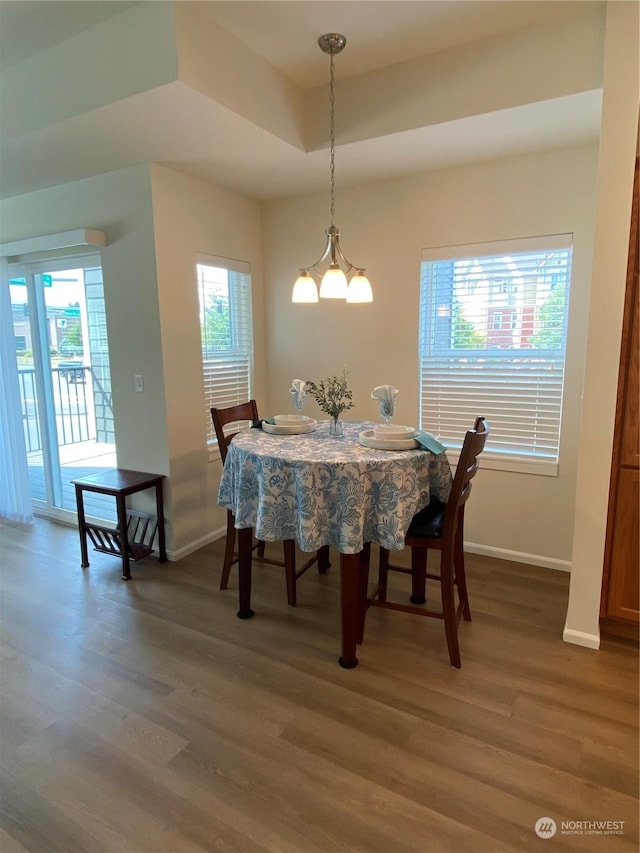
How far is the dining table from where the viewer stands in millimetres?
2102

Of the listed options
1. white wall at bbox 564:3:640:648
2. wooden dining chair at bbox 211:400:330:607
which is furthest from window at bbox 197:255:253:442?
white wall at bbox 564:3:640:648

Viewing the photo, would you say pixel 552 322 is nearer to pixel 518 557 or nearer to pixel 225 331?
pixel 518 557

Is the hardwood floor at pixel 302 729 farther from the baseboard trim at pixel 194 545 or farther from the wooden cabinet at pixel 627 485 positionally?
the baseboard trim at pixel 194 545

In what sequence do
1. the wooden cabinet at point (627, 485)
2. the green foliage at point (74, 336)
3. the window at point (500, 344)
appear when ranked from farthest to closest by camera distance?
the green foliage at point (74, 336) → the window at point (500, 344) → the wooden cabinet at point (627, 485)

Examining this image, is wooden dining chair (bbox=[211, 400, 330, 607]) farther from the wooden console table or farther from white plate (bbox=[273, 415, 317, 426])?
the wooden console table

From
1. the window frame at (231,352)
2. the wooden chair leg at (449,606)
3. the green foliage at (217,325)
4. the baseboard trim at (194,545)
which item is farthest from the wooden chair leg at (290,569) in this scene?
the green foliage at (217,325)

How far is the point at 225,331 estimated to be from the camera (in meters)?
3.77

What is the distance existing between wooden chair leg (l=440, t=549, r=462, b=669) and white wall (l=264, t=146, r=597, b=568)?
4.25 ft

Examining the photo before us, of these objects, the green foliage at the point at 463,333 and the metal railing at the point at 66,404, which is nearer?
the green foliage at the point at 463,333

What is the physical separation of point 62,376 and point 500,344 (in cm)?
339

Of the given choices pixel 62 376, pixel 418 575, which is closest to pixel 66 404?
pixel 62 376

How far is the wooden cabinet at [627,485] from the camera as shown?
2145mm

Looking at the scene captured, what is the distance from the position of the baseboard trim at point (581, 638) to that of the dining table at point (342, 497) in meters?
0.95

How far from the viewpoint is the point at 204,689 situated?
210 cm
